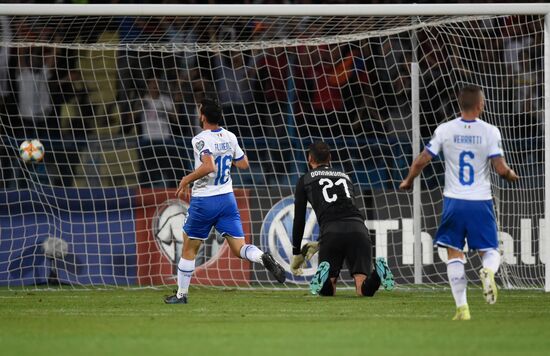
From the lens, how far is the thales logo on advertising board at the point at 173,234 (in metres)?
15.2

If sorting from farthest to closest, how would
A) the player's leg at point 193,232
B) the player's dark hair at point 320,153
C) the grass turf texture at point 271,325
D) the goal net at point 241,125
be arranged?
1. the goal net at point 241,125
2. the player's dark hair at point 320,153
3. the player's leg at point 193,232
4. the grass turf texture at point 271,325

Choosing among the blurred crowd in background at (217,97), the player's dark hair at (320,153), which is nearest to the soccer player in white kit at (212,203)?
the player's dark hair at (320,153)

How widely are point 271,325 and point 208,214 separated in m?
2.76

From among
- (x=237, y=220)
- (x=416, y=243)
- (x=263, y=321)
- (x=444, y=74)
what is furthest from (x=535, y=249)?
(x=263, y=321)

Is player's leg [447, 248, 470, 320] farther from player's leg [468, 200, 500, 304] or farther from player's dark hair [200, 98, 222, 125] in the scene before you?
player's dark hair [200, 98, 222, 125]

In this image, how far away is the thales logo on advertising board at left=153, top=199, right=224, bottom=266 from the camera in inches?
599

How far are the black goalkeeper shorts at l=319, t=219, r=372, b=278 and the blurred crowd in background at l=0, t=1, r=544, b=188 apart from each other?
3102mm

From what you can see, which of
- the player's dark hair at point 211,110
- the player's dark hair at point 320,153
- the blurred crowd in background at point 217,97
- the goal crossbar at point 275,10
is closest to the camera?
the player's dark hair at point 211,110

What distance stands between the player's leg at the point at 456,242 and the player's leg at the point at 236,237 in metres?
2.60

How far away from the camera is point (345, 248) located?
12.8 m

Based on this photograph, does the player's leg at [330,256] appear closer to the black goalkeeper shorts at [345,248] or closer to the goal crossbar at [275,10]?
the black goalkeeper shorts at [345,248]

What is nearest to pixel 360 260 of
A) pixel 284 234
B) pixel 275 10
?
pixel 284 234

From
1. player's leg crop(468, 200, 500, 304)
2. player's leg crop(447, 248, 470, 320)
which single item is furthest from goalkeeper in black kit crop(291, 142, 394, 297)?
player's leg crop(468, 200, 500, 304)

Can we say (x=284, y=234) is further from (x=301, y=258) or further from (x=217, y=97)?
(x=301, y=258)
